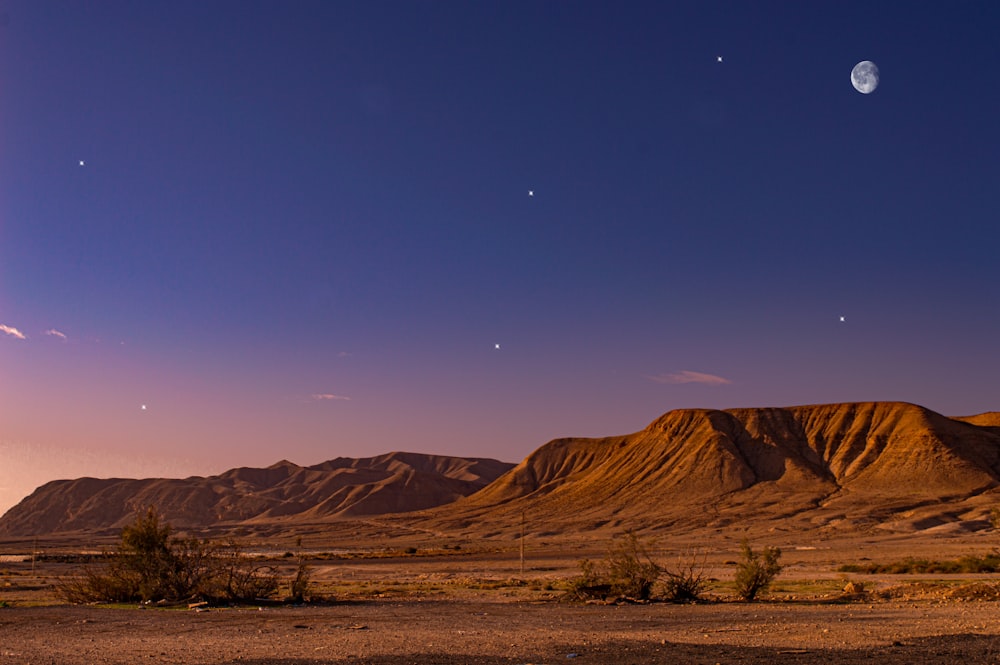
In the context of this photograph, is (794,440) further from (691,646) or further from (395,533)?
(691,646)

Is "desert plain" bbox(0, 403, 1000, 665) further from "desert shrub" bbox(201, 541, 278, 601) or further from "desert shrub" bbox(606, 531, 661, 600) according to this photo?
"desert shrub" bbox(201, 541, 278, 601)

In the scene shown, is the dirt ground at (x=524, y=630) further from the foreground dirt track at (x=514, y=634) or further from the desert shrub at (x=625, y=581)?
the desert shrub at (x=625, y=581)

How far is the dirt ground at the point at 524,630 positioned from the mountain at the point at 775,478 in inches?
2690

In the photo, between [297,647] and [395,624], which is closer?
[297,647]

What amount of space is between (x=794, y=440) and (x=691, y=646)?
117140 mm

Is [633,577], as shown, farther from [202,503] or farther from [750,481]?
[202,503]

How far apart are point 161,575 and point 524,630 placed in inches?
556

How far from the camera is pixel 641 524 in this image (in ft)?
319

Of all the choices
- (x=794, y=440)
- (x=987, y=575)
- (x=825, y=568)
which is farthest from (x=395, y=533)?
(x=987, y=575)

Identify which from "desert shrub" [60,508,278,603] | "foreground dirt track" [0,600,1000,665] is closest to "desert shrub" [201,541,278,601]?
"desert shrub" [60,508,278,603]

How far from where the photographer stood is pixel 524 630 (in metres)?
17.4

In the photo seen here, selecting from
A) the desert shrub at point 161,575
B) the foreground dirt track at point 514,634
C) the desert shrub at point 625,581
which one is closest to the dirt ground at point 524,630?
the foreground dirt track at point 514,634

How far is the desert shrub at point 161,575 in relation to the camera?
25516 mm

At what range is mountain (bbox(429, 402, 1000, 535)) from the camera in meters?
94.3
